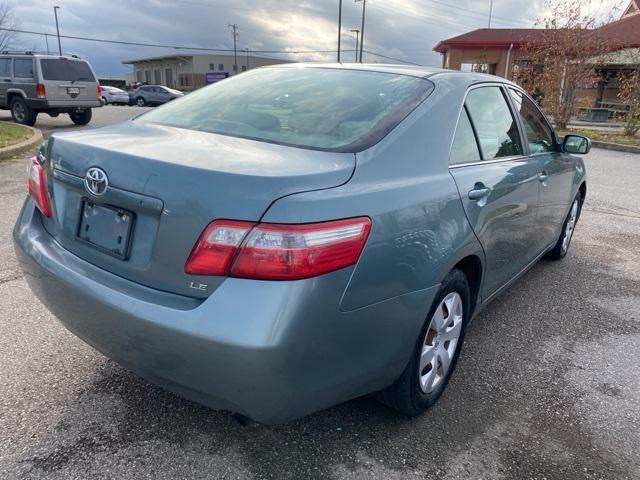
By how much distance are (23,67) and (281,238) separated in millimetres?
15350

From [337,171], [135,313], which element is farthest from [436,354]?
[135,313]

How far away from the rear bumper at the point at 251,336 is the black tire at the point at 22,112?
14.2 meters

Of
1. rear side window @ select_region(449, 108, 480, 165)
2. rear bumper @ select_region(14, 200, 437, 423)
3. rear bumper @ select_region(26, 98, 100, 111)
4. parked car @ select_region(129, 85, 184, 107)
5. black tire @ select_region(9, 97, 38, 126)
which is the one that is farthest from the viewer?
parked car @ select_region(129, 85, 184, 107)

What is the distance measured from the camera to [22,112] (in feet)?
47.1

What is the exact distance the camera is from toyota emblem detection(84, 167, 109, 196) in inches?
76.1

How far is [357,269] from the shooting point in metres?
1.78

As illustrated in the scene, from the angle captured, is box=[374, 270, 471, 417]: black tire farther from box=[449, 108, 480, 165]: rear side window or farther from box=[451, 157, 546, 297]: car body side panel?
box=[449, 108, 480, 165]: rear side window

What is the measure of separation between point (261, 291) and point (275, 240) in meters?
0.17

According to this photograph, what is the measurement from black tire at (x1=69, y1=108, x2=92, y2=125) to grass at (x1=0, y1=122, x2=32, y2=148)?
316cm

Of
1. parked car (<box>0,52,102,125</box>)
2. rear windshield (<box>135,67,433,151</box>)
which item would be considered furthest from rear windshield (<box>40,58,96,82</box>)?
rear windshield (<box>135,67,433,151</box>)

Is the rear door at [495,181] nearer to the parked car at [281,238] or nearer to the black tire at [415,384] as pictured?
the parked car at [281,238]

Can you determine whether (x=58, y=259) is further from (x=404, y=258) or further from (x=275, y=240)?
(x=404, y=258)

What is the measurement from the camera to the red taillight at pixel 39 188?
7.64ft

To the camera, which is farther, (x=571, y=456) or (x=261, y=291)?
(x=571, y=456)
